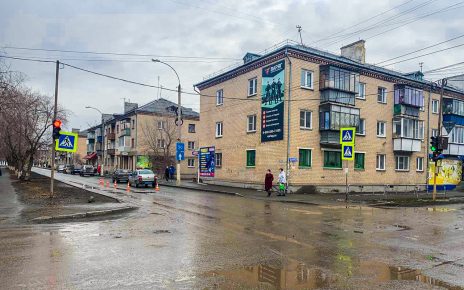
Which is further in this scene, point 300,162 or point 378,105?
point 378,105

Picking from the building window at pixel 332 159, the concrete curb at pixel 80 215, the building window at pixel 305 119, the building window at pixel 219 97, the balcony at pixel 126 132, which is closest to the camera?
the concrete curb at pixel 80 215

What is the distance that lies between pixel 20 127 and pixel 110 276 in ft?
93.4

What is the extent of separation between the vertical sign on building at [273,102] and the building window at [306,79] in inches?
61.0

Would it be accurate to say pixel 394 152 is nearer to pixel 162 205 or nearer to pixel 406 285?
pixel 162 205

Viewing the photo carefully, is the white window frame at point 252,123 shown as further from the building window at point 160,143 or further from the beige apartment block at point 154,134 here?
the building window at point 160,143

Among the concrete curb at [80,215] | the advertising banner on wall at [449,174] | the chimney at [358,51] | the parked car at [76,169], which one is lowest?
the parked car at [76,169]

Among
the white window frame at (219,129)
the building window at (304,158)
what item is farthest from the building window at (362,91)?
the white window frame at (219,129)

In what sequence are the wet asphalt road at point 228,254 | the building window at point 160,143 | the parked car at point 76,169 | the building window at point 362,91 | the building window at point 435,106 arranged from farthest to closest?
the parked car at point 76,169 < the building window at point 160,143 < the building window at point 435,106 < the building window at point 362,91 < the wet asphalt road at point 228,254

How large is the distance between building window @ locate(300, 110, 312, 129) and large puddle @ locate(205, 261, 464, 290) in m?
22.0

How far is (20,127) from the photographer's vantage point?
30578mm

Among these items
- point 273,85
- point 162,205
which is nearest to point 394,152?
point 273,85

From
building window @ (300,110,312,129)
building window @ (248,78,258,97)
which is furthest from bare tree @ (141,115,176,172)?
building window @ (300,110,312,129)

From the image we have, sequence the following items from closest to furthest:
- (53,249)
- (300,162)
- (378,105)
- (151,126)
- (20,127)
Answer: (53,249), (300,162), (20,127), (378,105), (151,126)

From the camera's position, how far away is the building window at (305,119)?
2862 centimetres
